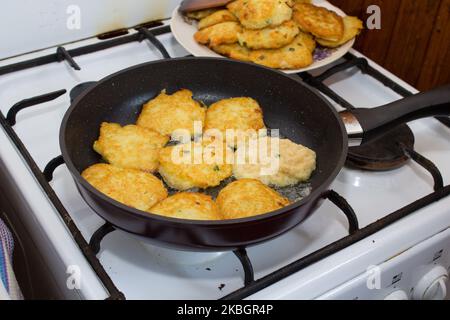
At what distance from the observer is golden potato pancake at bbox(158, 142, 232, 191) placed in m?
0.89

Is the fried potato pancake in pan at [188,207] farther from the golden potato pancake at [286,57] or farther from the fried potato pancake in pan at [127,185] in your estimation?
the golden potato pancake at [286,57]

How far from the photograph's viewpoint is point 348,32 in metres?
1.23

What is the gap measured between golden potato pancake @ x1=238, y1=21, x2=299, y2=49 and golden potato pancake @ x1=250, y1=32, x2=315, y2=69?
0.5 inches

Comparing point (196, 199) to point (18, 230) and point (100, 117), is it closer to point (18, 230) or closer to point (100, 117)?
point (100, 117)

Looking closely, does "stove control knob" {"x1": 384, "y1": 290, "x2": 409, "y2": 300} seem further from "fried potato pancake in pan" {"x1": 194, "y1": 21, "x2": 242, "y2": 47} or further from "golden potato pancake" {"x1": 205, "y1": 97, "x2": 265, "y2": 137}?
"fried potato pancake in pan" {"x1": 194, "y1": 21, "x2": 242, "y2": 47}

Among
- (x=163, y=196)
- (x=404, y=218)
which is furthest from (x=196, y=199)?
(x=404, y=218)

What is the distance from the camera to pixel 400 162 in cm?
102

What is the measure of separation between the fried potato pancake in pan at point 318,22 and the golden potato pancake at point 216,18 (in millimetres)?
142

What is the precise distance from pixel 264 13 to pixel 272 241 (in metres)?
0.50

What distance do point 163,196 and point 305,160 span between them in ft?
0.81

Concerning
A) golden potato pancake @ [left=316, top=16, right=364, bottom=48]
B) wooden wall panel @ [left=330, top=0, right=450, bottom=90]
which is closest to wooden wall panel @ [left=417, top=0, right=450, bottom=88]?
wooden wall panel @ [left=330, top=0, right=450, bottom=90]

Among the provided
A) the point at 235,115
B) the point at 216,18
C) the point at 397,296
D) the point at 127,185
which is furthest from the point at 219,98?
the point at 397,296

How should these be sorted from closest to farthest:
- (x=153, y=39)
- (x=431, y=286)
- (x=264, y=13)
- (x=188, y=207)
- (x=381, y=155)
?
(x=188, y=207)
(x=431, y=286)
(x=381, y=155)
(x=264, y=13)
(x=153, y=39)

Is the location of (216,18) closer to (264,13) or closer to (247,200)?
(264,13)
